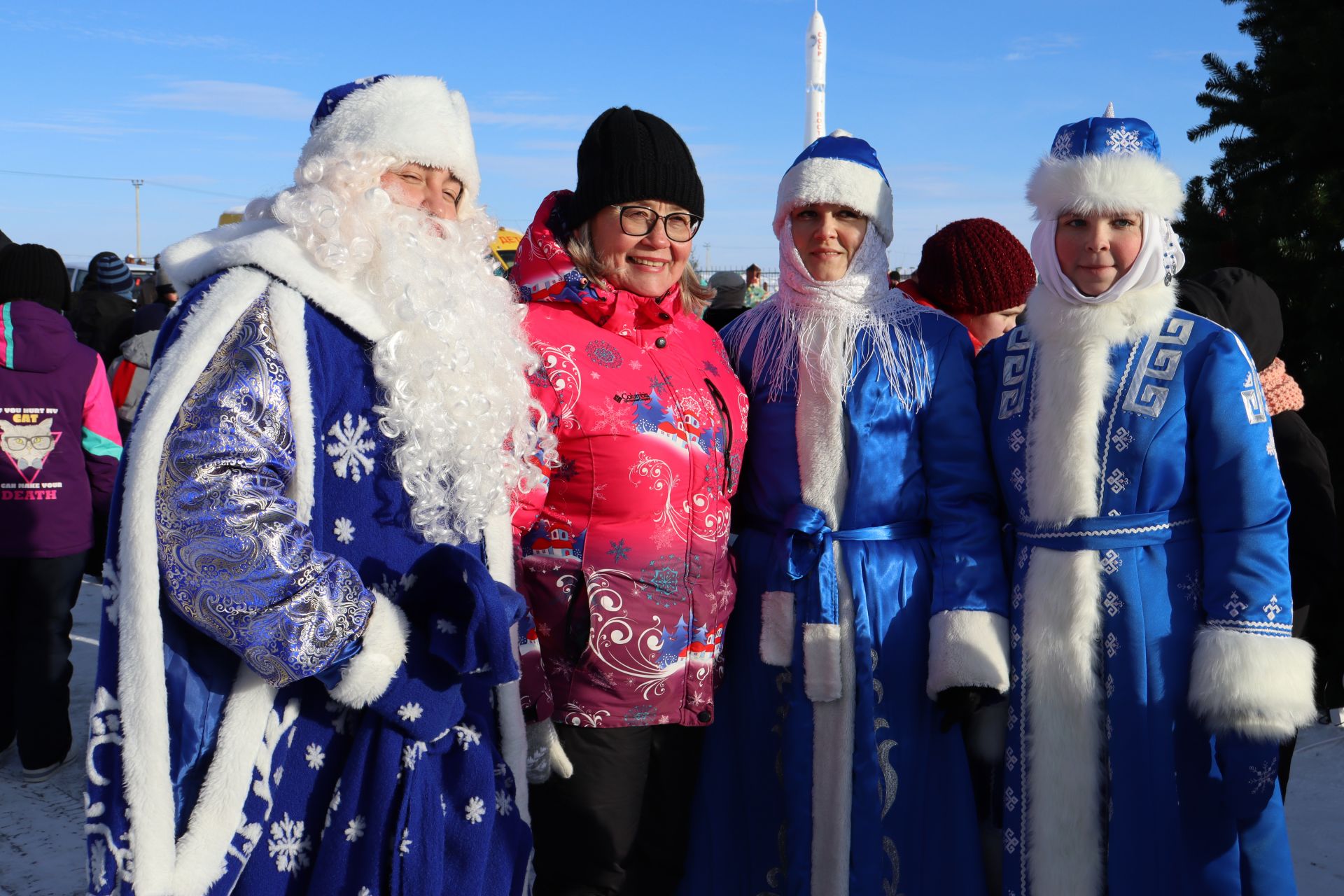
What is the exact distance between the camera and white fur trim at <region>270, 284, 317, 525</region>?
170 cm

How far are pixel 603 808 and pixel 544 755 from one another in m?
0.25

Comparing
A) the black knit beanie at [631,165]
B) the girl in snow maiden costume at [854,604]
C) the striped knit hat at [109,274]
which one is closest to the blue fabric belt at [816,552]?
the girl in snow maiden costume at [854,604]

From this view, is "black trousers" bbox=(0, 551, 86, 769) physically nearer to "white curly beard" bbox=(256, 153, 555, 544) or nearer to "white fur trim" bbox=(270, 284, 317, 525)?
"white curly beard" bbox=(256, 153, 555, 544)

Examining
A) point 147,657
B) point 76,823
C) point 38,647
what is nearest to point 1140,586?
point 147,657

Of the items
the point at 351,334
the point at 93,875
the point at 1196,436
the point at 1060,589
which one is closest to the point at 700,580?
the point at 1060,589

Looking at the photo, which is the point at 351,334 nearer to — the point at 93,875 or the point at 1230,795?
the point at 93,875

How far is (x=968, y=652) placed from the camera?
2.47 m

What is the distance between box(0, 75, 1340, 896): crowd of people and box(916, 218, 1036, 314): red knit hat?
0.76 metres

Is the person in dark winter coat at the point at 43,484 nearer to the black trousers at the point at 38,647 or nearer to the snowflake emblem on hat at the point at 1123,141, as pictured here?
the black trousers at the point at 38,647

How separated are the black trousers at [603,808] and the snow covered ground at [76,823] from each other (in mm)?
2129

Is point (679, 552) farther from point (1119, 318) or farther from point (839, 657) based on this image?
point (1119, 318)

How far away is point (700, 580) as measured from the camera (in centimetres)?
250

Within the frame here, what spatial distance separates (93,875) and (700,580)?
1389mm

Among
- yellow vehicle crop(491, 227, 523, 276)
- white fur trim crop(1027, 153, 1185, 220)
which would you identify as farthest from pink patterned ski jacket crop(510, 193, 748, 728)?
yellow vehicle crop(491, 227, 523, 276)
